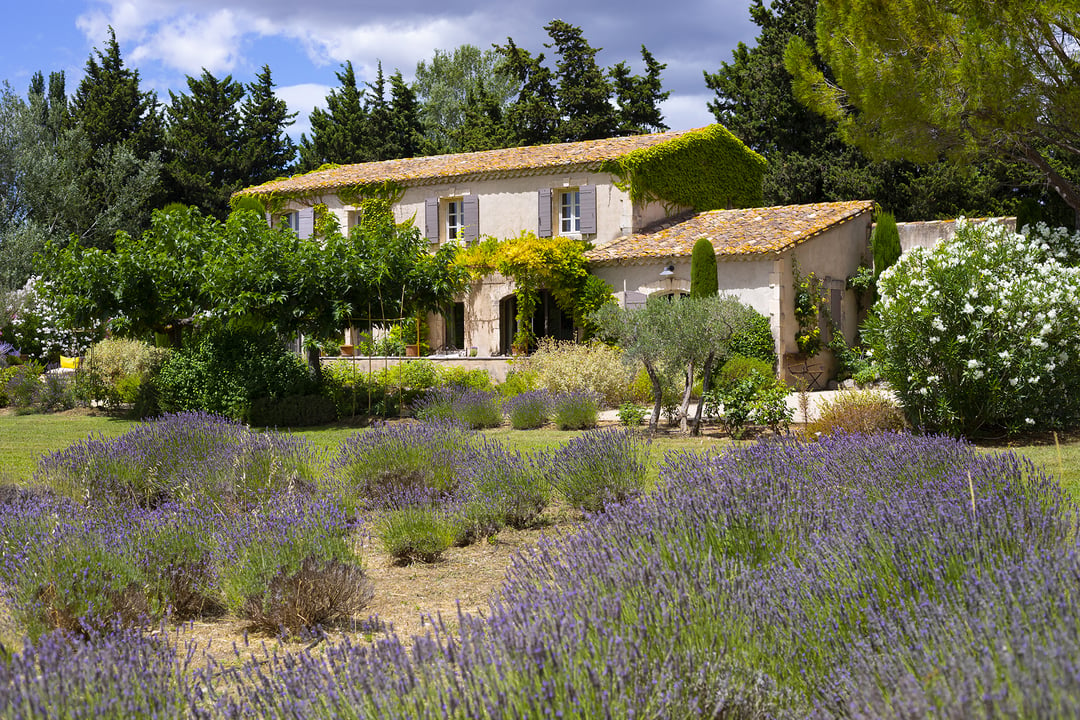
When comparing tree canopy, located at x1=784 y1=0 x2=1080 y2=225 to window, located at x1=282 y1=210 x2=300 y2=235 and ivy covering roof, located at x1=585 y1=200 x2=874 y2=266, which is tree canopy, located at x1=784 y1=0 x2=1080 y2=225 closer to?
ivy covering roof, located at x1=585 y1=200 x2=874 y2=266

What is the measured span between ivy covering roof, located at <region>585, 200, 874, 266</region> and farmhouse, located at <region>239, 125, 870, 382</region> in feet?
0.14

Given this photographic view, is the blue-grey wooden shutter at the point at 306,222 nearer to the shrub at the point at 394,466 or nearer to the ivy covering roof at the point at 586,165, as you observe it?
the ivy covering roof at the point at 586,165

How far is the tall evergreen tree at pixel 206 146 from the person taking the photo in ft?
114

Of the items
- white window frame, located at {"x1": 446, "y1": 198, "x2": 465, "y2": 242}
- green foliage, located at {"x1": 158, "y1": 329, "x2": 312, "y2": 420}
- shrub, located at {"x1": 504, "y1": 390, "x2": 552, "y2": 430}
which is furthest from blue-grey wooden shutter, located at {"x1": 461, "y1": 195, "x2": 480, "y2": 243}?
shrub, located at {"x1": 504, "y1": 390, "x2": 552, "y2": 430}

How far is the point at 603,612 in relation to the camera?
273 centimetres

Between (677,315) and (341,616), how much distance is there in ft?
24.7

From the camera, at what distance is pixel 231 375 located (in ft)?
48.4

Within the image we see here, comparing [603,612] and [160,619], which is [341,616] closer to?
[160,619]

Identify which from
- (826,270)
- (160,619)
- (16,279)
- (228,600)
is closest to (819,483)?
(228,600)

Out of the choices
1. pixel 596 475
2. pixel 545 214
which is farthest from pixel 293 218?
pixel 596 475

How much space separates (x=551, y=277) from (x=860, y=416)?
35.3ft

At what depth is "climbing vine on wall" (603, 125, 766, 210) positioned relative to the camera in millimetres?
21266

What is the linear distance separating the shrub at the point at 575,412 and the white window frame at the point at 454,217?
11552 mm

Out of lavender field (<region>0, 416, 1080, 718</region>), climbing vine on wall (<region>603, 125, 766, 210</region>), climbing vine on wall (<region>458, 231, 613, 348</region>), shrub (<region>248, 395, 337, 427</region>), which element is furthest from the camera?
climbing vine on wall (<region>603, 125, 766, 210</region>)
